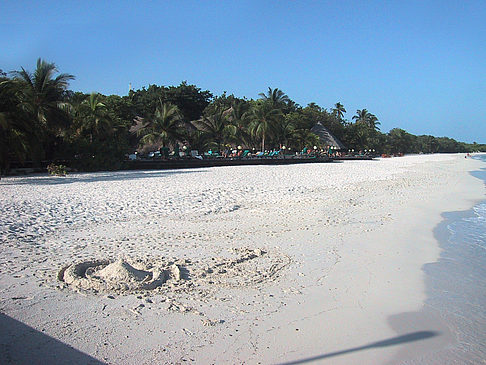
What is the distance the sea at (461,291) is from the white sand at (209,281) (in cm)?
15

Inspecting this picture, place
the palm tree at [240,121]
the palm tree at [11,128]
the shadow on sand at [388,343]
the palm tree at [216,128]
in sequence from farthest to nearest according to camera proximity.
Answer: the palm tree at [240,121]
the palm tree at [216,128]
the palm tree at [11,128]
the shadow on sand at [388,343]

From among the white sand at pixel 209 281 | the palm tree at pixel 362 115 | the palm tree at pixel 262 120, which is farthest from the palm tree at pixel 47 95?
the palm tree at pixel 362 115

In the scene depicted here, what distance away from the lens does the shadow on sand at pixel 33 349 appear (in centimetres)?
280

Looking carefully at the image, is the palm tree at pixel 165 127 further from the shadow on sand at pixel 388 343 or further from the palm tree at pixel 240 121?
the shadow on sand at pixel 388 343

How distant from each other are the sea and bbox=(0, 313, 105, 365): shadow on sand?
109 inches

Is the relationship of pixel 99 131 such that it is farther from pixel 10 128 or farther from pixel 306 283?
pixel 306 283

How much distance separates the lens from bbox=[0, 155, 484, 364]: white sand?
3.13 m

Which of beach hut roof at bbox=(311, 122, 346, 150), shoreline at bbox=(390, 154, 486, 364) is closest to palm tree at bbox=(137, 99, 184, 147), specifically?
shoreline at bbox=(390, 154, 486, 364)

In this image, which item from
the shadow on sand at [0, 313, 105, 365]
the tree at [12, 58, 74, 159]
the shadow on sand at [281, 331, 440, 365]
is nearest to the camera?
the shadow on sand at [0, 313, 105, 365]

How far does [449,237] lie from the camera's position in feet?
24.1

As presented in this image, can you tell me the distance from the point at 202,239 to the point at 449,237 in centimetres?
473

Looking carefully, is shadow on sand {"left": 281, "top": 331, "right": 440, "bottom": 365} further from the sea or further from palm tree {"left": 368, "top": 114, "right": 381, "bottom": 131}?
palm tree {"left": 368, "top": 114, "right": 381, "bottom": 131}

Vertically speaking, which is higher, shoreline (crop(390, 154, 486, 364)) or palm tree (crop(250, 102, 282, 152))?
palm tree (crop(250, 102, 282, 152))

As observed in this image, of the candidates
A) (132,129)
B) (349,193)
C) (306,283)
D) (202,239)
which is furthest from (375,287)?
(132,129)
